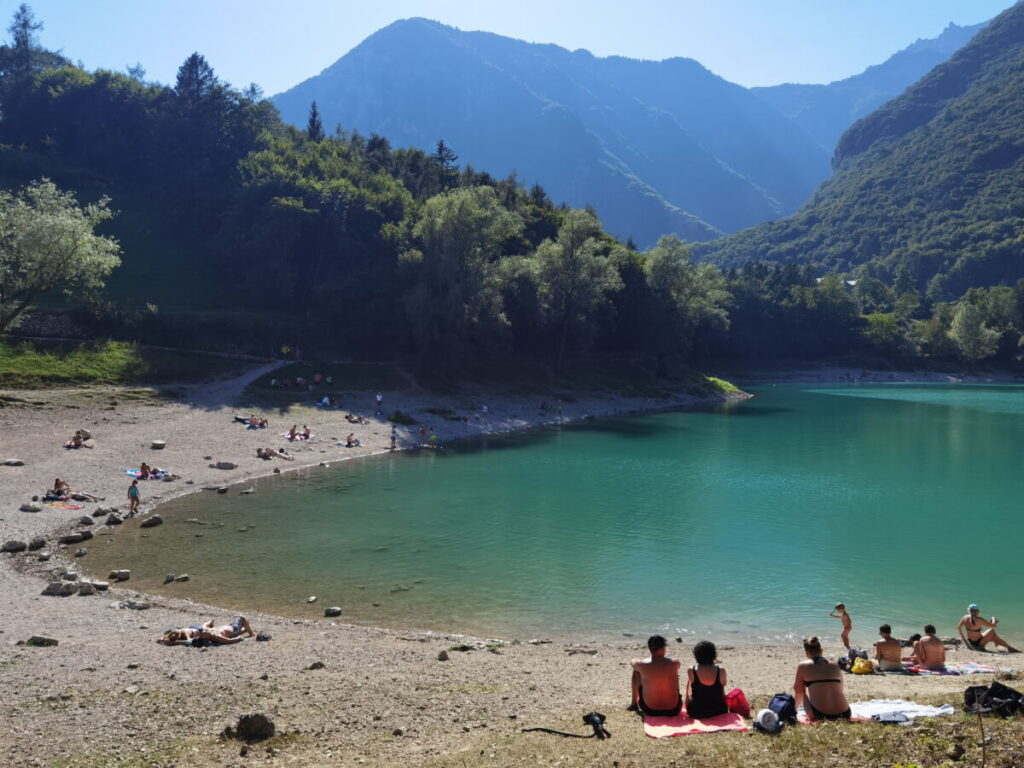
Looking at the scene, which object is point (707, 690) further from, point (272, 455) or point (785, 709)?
point (272, 455)

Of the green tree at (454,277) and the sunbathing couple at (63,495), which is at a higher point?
the green tree at (454,277)

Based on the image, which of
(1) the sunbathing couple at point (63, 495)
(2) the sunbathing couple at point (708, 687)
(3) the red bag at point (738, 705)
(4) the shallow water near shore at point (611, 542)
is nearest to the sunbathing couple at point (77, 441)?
(1) the sunbathing couple at point (63, 495)

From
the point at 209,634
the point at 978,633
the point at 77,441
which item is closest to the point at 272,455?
the point at 77,441

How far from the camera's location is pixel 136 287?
286 feet

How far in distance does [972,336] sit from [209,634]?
165754 mm

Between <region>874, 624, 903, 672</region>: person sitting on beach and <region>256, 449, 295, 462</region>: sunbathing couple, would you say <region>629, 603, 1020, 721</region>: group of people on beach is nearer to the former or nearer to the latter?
<region>874, 624, 903, 672</region>: person sitting on beach

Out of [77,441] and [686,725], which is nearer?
[686,725]

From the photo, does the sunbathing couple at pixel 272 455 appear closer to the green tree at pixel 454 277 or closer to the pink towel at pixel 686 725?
the green tree at pixel 454 277

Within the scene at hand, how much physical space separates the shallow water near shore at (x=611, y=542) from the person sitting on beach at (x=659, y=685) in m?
9.13

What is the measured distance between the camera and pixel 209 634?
1839 cm

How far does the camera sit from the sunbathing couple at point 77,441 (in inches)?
1656

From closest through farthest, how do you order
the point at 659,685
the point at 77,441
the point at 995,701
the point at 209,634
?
the point at 995,701, the point at 659,685, the point at 209,634, the point at 77,441

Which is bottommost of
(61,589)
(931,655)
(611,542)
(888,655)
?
(611,542)

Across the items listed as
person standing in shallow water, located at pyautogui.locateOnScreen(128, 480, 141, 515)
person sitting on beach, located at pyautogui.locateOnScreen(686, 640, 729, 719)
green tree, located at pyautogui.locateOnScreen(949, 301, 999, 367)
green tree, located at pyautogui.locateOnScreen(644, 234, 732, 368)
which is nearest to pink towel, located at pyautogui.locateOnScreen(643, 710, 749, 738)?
person sitting on beach, located at pyautogui.locateOnScreen(686, 640, 729, 719)
